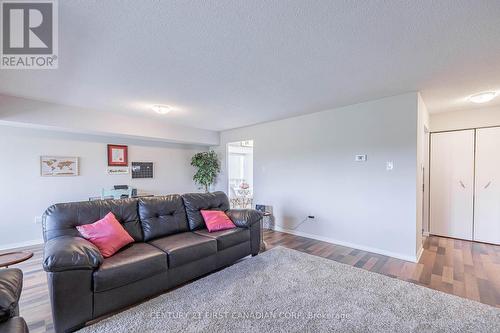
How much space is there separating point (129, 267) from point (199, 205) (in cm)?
137

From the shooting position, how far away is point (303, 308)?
1.99m

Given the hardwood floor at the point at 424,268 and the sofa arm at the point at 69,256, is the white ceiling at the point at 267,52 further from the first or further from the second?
the hardwood floor at the point at 424,268

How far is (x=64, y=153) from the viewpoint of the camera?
418cm

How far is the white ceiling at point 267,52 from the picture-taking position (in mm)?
1561

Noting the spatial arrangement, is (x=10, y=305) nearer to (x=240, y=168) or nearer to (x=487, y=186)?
(x=487, y=186)

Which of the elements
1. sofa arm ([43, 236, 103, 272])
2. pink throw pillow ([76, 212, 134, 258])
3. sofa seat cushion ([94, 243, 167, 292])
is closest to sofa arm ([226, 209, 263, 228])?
sofa seat cushion ([94, 243, 167, 292])

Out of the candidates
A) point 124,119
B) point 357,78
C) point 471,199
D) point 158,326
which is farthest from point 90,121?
point 471,199

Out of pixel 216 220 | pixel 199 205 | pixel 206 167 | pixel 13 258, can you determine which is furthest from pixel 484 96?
pixel 13 258

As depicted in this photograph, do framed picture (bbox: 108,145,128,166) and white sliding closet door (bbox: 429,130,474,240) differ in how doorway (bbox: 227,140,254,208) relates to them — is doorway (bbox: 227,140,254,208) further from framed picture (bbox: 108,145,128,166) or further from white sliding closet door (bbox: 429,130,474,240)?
white sliding closet door (bbox: 429,130,474,240)

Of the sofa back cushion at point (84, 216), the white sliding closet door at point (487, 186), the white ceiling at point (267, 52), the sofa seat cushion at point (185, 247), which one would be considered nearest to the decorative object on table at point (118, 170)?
the white ceiling at point (267, 52)

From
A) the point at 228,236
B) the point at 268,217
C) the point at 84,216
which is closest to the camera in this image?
the point at 84,216

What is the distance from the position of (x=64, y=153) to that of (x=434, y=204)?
7113mm

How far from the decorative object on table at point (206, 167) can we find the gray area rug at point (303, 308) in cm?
356

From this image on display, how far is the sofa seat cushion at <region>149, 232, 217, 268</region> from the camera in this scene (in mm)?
2270
